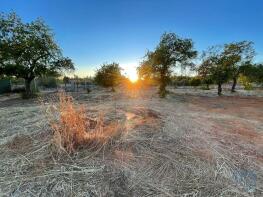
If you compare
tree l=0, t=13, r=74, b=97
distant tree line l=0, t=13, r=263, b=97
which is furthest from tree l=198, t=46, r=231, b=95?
tree l=0, t=13, r=74, b=97

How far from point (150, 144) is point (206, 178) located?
1119mm

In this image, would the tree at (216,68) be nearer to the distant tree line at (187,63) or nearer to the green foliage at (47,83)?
the distant tree line at (187,63)

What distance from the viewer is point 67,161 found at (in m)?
3.15

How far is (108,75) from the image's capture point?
25.3 m

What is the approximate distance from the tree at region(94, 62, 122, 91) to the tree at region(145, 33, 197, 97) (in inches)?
288

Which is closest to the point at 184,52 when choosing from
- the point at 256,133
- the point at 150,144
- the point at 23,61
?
the point at 23,61

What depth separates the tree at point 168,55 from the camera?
59.6ft

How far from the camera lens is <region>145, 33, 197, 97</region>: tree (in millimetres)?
18172

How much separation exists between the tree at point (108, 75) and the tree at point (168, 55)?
731cm

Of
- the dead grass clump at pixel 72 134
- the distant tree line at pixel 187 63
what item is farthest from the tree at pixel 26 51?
the dead grass clump at pixel 72 134

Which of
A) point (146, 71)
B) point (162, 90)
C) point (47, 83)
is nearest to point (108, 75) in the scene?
point (146, 71)

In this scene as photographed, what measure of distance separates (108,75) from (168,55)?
8860 millimetres

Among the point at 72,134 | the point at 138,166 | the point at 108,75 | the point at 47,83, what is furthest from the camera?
the point at 47,83

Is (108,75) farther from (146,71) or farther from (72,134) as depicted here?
(72,134)
